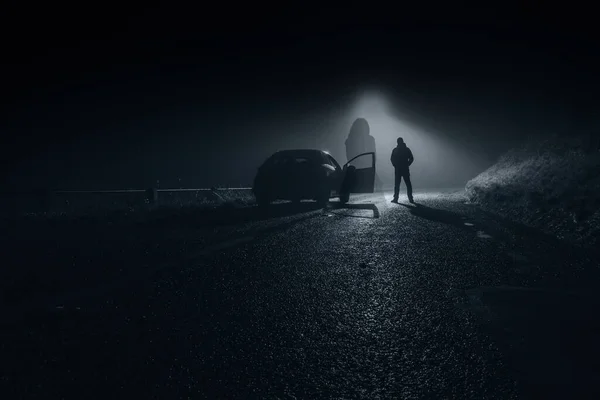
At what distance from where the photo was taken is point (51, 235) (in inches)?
332

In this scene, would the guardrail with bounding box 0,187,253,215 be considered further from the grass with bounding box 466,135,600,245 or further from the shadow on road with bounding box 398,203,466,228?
the grass with bounding box 466,135,600,245

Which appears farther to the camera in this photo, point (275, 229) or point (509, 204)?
point (509, 204)

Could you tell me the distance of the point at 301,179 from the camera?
42.5 feet

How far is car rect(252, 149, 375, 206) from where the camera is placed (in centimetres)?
1298

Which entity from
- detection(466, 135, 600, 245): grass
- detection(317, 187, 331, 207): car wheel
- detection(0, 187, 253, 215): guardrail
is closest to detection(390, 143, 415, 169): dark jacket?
detection(466, 135, 600, 245): grass

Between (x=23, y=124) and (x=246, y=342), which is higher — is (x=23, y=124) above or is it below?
above

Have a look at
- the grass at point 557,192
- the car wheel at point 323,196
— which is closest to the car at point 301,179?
the car wheel at point 323,196

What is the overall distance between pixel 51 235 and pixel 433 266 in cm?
700

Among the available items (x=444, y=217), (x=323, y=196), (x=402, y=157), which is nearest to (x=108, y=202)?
(x=323, y=196)

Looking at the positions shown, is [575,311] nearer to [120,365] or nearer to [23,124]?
[120,365]

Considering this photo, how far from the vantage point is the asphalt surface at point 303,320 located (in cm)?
240

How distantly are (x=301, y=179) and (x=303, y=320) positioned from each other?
967cm

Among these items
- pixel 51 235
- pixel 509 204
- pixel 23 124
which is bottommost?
pixel 51 235

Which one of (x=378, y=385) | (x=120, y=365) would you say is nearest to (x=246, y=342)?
(x=120, y=365)
